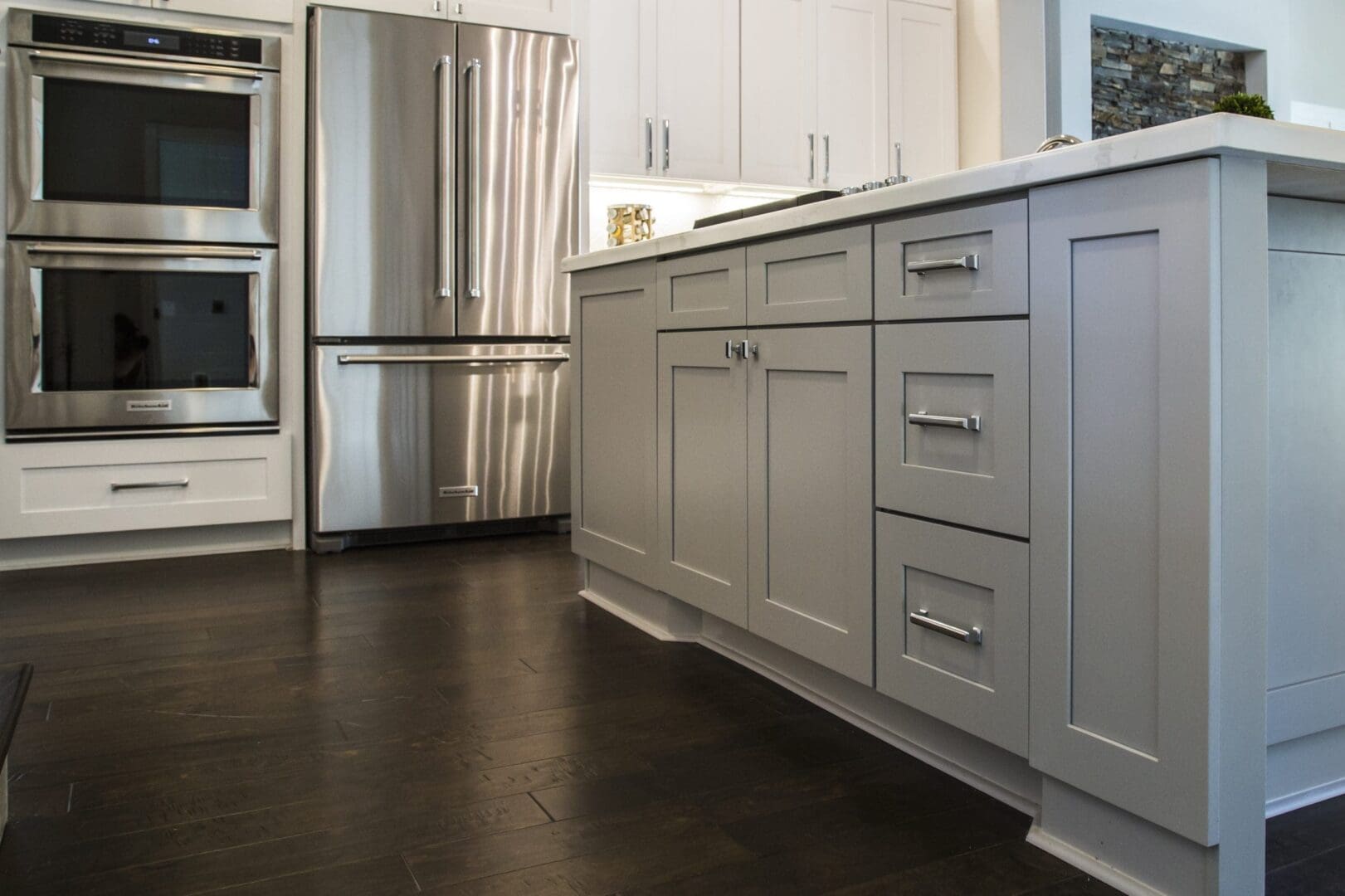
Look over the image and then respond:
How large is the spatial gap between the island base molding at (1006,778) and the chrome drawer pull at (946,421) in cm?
47

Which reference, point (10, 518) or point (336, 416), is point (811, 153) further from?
point (10, 518)

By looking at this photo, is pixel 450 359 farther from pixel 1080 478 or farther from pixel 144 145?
pixel 1080 478

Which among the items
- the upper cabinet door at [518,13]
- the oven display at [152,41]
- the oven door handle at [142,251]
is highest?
the upper cabinet door at [518,13]

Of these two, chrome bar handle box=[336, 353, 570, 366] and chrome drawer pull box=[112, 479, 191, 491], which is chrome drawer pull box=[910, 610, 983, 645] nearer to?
chrome bar handle box=[336, 353, 570, 366]

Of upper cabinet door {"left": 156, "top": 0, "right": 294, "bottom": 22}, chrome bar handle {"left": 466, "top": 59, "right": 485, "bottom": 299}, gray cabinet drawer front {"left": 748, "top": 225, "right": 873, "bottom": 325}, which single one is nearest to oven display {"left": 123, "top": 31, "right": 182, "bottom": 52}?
upper cabinet door {"left": 156, "top": 0, "right": 294, "bottom": 22}

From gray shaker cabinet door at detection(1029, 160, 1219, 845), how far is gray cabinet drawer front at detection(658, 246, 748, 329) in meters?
0.80

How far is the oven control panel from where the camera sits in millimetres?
3227

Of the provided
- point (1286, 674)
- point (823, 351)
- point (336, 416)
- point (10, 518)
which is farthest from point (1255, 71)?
point (10, 518)

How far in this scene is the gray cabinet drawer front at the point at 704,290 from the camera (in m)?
2.09

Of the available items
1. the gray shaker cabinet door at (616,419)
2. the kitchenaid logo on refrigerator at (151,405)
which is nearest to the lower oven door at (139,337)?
the kitchenaid logo on refrigerator at (151,405)

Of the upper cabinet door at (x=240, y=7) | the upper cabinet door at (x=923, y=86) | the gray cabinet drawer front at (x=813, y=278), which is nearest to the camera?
the gray cabinet drawer front at (x=813, y=278)

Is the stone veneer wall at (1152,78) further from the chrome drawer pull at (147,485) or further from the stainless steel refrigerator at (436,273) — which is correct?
the chrome drawer pull at (147,485)

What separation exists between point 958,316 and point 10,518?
9.76 ft

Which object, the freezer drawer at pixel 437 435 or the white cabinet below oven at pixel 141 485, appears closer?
the white cabinet below oven at pixel 141 485
